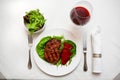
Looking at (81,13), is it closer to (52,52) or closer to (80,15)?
(80,15)

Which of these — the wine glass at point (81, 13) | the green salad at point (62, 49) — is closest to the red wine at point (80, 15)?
the wine glass at point (81, 13)

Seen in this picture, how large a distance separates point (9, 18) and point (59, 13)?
0.25 m

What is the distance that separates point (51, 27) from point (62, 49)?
0.43 feet

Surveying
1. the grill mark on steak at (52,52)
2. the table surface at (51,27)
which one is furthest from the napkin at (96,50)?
the grill mark on steak at (52,52)

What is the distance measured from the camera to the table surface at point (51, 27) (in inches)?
32.6

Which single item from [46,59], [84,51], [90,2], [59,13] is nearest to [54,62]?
[46,59]

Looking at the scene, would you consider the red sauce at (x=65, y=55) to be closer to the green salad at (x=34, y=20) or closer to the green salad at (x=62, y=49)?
the green salad at (x=62, y=49)

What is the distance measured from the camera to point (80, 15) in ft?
2.61

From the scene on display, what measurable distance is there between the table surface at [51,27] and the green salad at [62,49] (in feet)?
0.18

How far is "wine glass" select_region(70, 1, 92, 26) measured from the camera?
0.79m

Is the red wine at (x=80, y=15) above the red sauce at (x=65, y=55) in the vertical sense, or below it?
above

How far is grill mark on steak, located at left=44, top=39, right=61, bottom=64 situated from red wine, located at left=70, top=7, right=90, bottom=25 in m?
0.13

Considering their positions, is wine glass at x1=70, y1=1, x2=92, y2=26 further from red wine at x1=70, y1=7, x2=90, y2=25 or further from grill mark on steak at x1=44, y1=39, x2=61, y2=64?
grill mark on steak at x1=44, y1=39, x2=61, y2=64

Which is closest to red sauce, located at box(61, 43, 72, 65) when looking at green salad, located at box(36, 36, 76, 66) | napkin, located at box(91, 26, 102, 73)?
green salad, located at box(36, 36, 76, 66)
